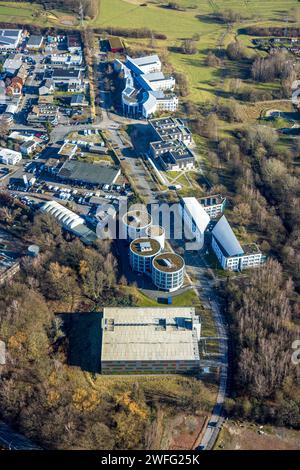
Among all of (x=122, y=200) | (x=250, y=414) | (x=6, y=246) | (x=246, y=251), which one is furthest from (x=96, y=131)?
(x=250, y=414)

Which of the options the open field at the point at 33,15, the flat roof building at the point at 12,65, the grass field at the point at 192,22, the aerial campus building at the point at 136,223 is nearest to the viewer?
the aerial campus building at the point at 136,223

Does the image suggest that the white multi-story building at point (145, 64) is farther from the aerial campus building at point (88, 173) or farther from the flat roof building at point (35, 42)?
the aerial campus building at point (88, 173)

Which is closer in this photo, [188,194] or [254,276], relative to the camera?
[254,276]

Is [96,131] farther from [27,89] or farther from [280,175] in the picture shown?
[280,175]

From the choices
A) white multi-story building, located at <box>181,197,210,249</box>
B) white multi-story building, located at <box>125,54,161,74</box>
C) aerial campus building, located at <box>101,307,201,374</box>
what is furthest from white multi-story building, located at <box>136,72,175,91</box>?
aerial campus building, located at <box>101,307,201,374</box>

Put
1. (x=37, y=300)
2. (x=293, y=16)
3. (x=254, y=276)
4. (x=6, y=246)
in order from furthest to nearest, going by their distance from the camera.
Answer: (x=293, y=16)
(x=6, y=246)
(x=254, y=276)
(x=37, y=300)

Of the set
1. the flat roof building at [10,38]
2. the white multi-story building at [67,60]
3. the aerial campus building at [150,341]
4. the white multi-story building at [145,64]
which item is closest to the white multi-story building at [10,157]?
the white multi-story building at [145,64]
